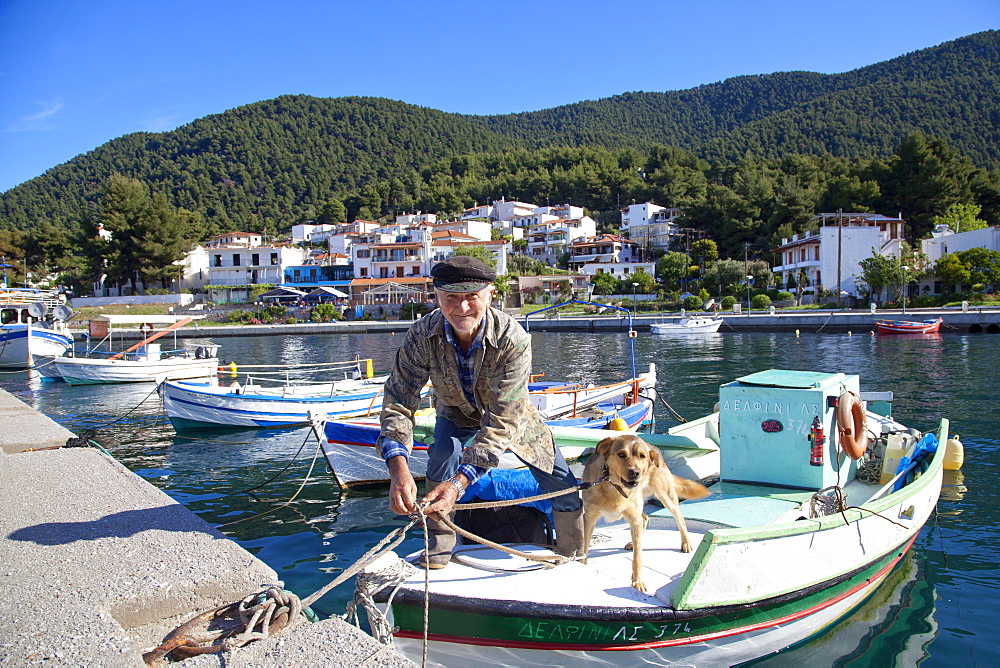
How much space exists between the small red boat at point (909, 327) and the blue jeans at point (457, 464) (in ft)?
143

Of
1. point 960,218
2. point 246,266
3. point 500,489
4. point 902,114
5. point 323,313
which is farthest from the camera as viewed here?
point 902,114

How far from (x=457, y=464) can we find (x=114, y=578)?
2351mm

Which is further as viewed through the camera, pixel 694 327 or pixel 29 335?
pixel 694 327

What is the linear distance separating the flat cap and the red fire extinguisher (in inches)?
162

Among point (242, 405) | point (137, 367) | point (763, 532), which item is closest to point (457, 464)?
point (763, 532)

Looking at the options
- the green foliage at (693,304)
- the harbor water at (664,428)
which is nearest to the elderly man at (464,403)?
the harbor water at (664,428)

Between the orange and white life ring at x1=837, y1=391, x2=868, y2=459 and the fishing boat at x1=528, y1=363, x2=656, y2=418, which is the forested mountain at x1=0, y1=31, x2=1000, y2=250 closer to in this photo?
the fishing boat at x1=528, y1=363, x2=656, y2=418

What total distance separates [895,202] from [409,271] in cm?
6112

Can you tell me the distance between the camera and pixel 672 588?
13.3ft

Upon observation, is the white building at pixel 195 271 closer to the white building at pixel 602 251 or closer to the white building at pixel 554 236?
the white building at pixel 554 236

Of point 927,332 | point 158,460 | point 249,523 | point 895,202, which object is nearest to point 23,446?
point 249,523

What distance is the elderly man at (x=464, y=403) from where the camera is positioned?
3617mm

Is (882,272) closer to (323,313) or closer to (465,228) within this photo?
(323,313)

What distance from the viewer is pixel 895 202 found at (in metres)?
77.8
